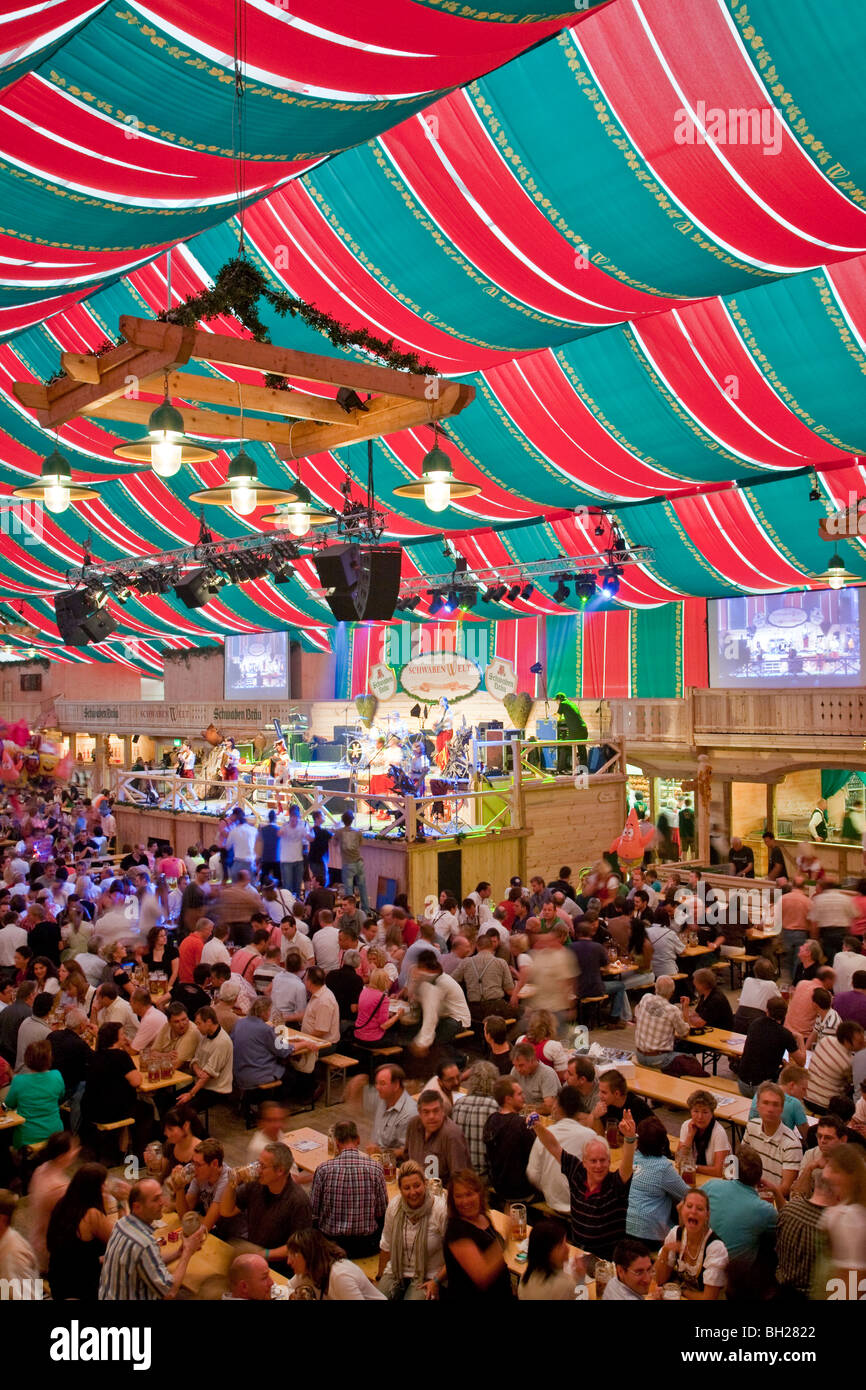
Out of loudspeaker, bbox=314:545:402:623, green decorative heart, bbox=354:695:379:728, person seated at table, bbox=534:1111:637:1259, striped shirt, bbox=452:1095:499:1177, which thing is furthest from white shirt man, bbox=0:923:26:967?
green decorative heart, bbox=354:695:379:728

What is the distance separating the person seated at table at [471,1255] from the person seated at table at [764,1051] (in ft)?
8.66

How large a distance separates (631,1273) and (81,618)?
1181cm

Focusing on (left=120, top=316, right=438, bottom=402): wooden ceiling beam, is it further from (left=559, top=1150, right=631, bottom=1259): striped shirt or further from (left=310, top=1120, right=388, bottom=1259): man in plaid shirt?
(left=559, top=1150, right=631, bottom=1259): striped shirt

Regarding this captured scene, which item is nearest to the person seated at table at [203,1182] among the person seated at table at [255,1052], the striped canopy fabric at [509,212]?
the person seated at table at [255,1052]

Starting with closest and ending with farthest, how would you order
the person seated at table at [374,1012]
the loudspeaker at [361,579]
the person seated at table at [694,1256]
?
the person seated at table at [694,1256]
the loudspeaker at [361,579]
the person seated at table at [374,1012]

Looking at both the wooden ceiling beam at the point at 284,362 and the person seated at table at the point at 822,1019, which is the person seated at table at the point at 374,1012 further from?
the wooden ceiling beam at the point at 284,362

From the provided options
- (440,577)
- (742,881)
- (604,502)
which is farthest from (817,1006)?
(440,577)

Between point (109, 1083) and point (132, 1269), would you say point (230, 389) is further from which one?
point (109, 1083)

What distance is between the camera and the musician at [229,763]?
15562 millimetres

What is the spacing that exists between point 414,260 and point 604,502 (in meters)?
5.89

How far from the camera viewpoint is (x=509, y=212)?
19.4 ft

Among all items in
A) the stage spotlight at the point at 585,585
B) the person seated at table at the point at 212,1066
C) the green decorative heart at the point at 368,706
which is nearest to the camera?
the person seated at table at the point at 212,1066

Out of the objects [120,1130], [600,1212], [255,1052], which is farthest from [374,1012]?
[600,1212]

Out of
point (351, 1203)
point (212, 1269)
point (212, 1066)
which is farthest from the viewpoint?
point (212, 1066)
